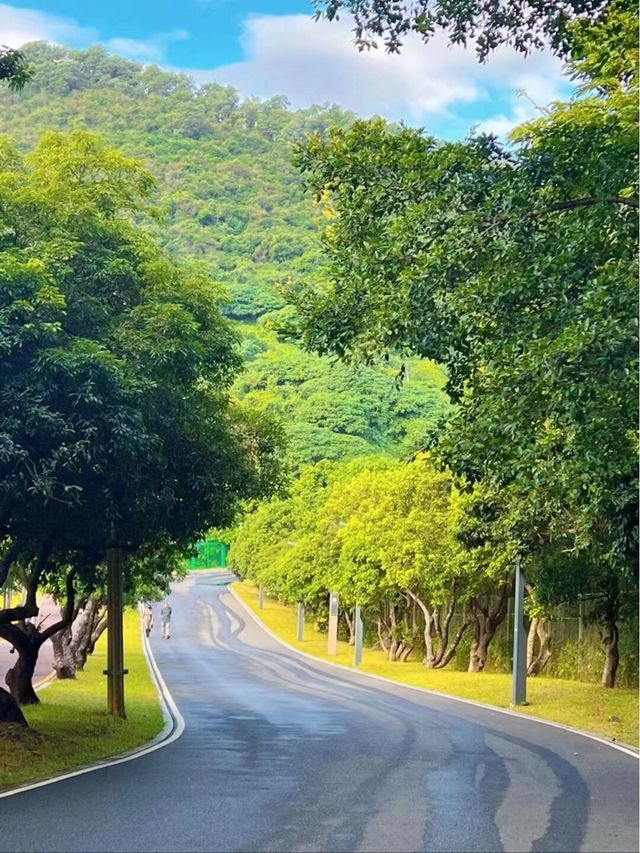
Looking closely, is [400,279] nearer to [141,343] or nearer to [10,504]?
[141,343]

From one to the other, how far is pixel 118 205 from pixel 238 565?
74022mm

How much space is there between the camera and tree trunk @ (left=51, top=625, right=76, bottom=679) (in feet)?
107

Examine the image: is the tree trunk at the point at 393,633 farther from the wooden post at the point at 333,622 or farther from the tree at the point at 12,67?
the tree at the point at 12,67

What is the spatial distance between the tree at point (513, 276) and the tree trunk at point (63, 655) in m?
20.5

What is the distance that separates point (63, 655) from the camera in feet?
109

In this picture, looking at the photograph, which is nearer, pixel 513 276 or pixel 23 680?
pixel 513 276

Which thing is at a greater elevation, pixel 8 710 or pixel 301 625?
pixel 301 625

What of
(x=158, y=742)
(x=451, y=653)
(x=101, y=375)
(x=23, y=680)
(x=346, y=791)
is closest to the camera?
(x=346, y=791)

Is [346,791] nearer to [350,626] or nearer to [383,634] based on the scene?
[383,634]

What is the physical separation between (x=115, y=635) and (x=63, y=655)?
11003mm

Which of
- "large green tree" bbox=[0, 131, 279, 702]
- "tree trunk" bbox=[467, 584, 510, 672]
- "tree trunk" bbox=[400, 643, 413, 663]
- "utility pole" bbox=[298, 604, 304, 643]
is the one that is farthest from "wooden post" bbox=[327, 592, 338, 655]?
"large green tree" bbox=[0, 131, 279, 702]

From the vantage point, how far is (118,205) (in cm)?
Result: 1755

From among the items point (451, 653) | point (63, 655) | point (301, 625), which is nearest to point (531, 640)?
point (451, 653)

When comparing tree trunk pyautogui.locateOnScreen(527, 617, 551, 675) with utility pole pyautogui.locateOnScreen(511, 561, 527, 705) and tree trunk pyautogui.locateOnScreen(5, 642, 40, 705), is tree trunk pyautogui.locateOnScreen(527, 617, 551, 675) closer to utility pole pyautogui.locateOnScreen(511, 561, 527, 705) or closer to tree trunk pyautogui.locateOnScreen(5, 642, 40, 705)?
utility pole pyautogui.locateOnScreen(511, 561, 527, 705)
